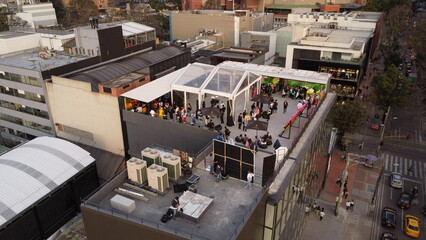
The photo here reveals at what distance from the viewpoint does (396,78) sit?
198 feet

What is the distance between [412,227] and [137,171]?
1244 inches

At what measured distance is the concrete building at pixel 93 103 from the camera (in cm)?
3662

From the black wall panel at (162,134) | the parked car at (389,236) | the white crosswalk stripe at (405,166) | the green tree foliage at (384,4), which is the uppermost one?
the green tree foliage at (384,4)

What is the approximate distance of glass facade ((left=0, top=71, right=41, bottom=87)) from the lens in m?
42.2

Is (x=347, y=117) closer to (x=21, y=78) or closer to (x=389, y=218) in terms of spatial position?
(x=389, y=218)

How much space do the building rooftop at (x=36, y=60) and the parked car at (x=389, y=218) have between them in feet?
147

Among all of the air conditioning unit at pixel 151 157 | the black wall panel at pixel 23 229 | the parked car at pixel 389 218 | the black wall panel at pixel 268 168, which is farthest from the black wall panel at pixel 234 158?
the parked car at pixel 389 218

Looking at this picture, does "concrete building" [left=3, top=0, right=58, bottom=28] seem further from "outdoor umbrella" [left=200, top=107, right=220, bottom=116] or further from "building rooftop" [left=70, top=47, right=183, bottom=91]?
"outdoor umbrella" [left=200, top=107, right=220, bottom=116]

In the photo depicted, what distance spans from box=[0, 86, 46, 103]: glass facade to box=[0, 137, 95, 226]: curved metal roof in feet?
27.8

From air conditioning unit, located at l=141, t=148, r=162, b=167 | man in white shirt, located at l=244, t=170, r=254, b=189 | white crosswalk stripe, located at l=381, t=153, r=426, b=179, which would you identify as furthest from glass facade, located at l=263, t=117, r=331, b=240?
white crosswalk stripe, located at l=381, t=153, r=426, b=179

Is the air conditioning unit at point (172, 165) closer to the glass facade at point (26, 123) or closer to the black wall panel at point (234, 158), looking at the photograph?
the black wall panel at point (234, 158)

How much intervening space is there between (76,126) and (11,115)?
14326 millimetres

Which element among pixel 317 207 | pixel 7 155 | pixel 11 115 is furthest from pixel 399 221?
pixel 11 115

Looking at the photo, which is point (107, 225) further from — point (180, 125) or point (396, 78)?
point (396, 78)
